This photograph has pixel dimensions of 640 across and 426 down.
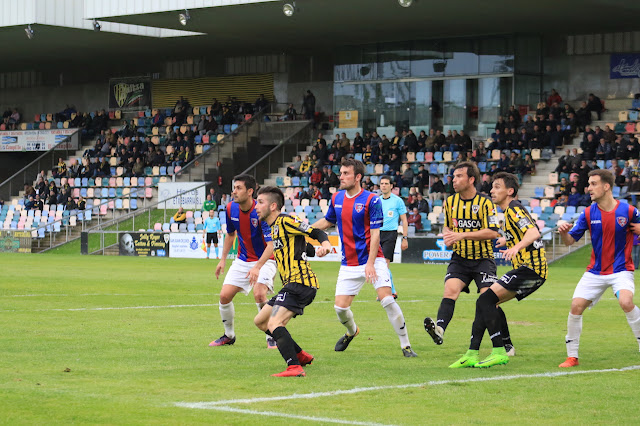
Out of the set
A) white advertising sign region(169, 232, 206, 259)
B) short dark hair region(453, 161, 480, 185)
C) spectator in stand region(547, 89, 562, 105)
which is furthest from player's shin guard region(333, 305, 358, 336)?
spectator in stand region(547, 89, 562, 105)

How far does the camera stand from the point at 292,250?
950cm

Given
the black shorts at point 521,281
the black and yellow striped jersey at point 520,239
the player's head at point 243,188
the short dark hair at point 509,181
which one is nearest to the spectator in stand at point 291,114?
the player's head at point 243,188

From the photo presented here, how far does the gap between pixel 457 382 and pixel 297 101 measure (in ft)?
135

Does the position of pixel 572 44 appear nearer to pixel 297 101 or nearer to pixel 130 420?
pixel 297 101

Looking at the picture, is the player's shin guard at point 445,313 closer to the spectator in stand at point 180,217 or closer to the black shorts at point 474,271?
the black shorts at point 474,271

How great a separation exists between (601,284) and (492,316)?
109 cm

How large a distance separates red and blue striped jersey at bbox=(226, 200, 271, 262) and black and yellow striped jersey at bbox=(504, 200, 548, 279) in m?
2.76

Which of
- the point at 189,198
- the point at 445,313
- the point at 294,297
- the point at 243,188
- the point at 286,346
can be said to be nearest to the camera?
the point at 286,346

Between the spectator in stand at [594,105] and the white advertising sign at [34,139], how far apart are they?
26.7 metres

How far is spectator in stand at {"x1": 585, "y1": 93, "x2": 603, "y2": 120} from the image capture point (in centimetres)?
3816

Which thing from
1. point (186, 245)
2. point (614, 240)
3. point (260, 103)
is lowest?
point (186, 245)

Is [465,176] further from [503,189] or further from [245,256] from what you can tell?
[245,256]

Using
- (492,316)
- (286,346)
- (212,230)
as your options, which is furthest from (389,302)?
(212,230)

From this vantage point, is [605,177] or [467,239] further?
[467,239]
